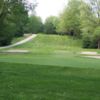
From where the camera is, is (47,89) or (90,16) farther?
(90,16)

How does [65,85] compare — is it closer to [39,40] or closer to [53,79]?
[53,79]

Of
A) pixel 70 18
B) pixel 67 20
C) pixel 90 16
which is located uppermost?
pixel 70 18

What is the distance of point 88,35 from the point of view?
2466 inches

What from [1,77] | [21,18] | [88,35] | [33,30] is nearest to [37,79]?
[1,77]

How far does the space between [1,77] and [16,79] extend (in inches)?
27.0

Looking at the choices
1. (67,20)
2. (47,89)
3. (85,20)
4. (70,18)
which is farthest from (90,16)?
(47,89)

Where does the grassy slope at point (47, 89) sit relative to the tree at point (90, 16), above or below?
below

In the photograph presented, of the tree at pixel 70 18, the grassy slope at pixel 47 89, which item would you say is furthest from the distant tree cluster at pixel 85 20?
the grassy slope at pixel 47 89

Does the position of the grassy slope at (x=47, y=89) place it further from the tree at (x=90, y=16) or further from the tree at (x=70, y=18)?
the tree at (x=70, y=18)

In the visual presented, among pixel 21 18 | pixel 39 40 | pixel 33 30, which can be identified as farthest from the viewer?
pixel 33 30

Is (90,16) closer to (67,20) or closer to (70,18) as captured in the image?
(70,18)

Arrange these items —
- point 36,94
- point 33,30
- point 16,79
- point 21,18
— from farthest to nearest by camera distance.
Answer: point 33,30, point 21,18, point 16,79, point 36,94

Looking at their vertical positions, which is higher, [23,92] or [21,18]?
[21,18]

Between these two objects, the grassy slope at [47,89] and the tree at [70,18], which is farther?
the tree at [70,18]
